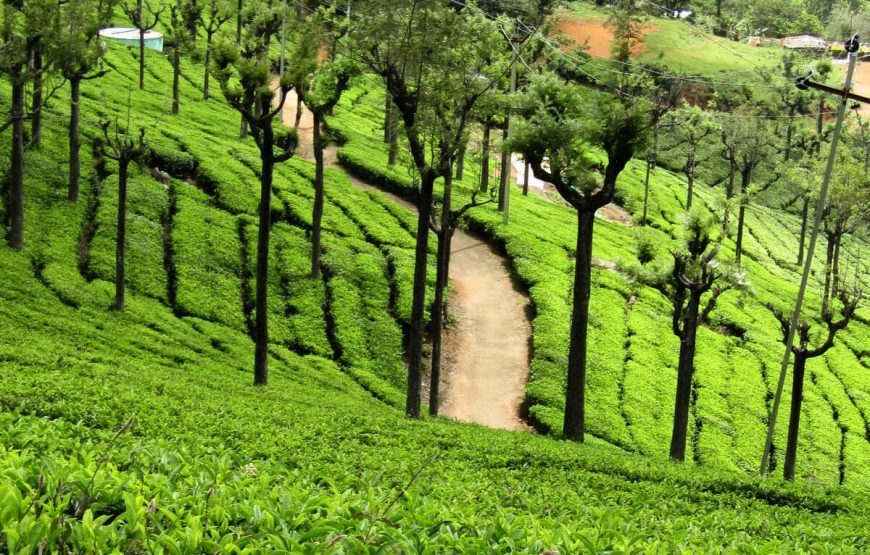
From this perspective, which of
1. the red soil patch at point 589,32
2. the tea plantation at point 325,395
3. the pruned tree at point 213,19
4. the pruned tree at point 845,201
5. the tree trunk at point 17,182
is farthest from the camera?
the red soil patch at point 589,32

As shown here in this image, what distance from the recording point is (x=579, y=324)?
66.0 ft

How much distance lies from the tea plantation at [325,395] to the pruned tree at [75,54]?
1.66 m

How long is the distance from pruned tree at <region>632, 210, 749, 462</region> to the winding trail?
547cm

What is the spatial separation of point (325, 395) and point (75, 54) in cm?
1537

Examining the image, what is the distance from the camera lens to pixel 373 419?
56.0 ft

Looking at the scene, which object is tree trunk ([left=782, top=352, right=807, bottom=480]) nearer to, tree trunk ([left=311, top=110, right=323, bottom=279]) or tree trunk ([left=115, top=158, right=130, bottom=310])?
tree trunk ([left=311, top=110, right=323, bottom=279])

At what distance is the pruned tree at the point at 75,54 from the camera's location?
28.0 meters

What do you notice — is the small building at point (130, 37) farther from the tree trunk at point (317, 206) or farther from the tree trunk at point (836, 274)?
the tree trunk at point (836, 274)

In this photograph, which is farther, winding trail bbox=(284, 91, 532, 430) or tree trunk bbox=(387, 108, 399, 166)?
winding trail bbox=(284, 91, 532, 430)

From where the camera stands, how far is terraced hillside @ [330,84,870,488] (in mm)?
26781

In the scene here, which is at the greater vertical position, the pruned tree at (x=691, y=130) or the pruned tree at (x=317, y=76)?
the pruned tree at (x=317, y=76)

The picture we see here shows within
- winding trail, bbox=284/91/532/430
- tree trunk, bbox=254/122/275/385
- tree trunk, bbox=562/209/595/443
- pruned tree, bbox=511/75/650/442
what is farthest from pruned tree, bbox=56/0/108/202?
tree trunk, bbox=562/209/595/443

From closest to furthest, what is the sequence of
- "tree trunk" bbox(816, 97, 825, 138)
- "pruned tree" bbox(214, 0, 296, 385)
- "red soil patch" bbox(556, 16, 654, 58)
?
1. "pruned tree" bbox(214, 0, 296, 385)
2. "tree trunk" bbox(816, 97, 825, 138)
3. "red soil patch" bbox(556, 16, 654, 58)

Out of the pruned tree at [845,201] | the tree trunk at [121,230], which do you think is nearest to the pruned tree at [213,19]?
the tree trunk at [121,230]
